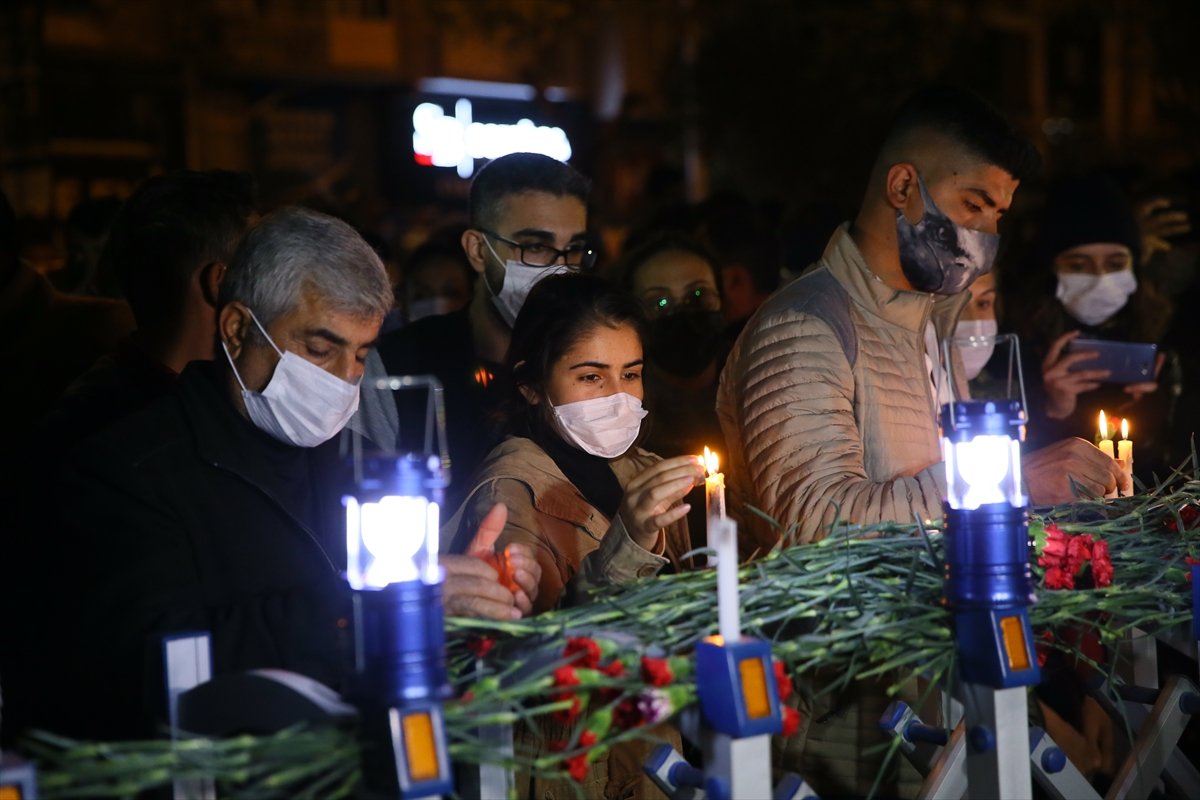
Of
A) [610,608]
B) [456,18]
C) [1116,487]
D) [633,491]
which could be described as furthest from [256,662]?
[456,18]

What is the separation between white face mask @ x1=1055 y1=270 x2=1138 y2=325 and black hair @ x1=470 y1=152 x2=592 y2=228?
205cm

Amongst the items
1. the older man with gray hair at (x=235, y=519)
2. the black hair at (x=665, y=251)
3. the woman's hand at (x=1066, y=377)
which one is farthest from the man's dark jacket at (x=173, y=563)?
the woman's hand at (x=1066, y=377)

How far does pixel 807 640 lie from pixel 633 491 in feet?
1.92

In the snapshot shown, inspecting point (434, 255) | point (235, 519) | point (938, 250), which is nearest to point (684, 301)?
point (938, 250)

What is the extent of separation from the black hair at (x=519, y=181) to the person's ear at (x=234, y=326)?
1757mm

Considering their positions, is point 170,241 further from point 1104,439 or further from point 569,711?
point 1104,439

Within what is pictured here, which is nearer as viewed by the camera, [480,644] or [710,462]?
[480,644]

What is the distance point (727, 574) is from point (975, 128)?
184 centimetres

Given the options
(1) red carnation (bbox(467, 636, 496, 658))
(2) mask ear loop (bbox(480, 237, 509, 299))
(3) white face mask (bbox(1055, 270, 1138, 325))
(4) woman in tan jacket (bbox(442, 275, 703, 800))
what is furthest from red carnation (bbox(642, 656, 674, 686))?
(3) white face mask (bbox(1055, 270, 1138, 325))

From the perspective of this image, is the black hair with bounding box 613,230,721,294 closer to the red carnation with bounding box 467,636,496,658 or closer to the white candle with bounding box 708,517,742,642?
the red carnation with bounding box 467,636,496,658

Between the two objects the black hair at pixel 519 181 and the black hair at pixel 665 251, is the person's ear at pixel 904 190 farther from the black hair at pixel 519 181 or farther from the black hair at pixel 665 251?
the black hair at pixel 665 251

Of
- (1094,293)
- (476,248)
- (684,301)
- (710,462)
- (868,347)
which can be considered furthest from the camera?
(1094,293)

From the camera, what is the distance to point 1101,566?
9.96 feet

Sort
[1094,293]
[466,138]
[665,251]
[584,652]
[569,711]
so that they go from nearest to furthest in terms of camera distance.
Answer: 1. [584,652]
2. [569,711]
3. [665,251]
4. [1094,293]
5. [466,138]
